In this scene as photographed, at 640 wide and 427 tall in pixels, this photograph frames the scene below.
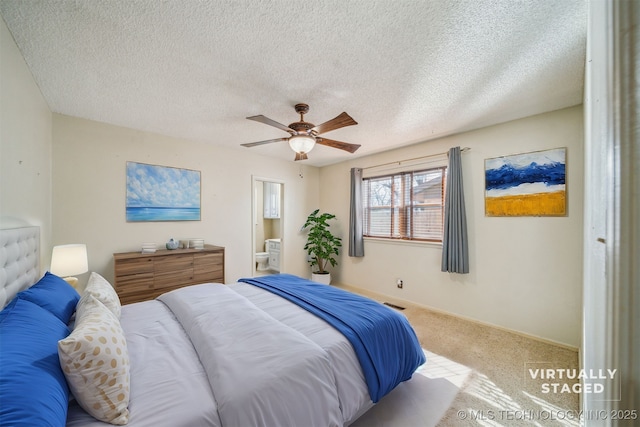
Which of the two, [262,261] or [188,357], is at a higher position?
[188,357]

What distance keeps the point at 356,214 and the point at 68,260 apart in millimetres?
3836

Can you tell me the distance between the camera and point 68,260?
2291mm

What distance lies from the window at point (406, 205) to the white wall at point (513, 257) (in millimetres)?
271

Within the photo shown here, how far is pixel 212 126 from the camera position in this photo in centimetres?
315

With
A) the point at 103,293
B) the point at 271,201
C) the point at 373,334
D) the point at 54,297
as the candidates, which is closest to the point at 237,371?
the point at 373,334

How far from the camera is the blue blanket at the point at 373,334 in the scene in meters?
1.56

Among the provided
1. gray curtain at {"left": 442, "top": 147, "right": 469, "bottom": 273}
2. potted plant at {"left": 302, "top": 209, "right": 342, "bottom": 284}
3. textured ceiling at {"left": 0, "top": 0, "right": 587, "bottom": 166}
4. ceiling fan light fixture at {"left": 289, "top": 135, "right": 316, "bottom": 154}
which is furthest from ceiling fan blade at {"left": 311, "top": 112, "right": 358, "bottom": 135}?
potted plant at {"left": 302, "top": 209, "right": 342, "bottom": 284}

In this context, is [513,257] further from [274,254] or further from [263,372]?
[274,254]

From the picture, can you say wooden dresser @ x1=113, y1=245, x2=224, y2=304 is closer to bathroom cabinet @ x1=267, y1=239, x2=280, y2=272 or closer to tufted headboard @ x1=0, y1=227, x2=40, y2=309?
tufted headboard @ x1=0, y1=227, x2=40, y2=309

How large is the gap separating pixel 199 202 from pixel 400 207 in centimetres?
325

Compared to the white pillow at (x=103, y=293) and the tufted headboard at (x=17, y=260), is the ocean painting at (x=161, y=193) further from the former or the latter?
the white pillow at (x=103, y=293)

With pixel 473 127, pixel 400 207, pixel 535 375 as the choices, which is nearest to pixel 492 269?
pixel 535 375

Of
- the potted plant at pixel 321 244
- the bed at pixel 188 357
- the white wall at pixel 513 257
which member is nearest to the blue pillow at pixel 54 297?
the bed at pixel 188 357

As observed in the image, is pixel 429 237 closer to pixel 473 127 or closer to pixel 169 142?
pixel 473 127
